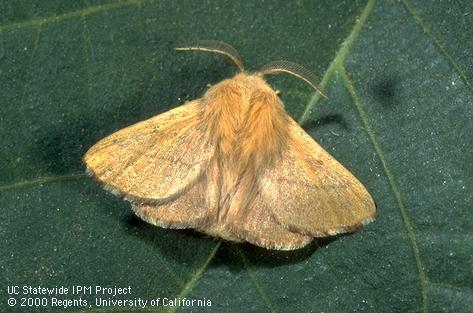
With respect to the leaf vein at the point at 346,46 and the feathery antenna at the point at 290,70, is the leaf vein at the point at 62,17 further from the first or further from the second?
the leaf vein at the point at 346,46

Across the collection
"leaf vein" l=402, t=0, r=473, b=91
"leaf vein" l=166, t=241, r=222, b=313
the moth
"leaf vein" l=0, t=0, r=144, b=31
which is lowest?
"leaf vein" l=166, t=241, r=222, b=313

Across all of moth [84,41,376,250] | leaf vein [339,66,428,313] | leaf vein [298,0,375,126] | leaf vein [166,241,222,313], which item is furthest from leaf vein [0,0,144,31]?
leaf vein [166,241,222,313]

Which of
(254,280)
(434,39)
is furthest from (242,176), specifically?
(434,39)

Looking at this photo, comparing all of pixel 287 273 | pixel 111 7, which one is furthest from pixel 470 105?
pixel 111 7

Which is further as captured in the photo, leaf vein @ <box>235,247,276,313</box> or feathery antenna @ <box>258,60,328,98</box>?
leaf vein @ <box>235,247,276,313</box>

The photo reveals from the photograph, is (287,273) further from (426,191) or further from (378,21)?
(378,21)

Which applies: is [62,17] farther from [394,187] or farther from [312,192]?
[394,187]

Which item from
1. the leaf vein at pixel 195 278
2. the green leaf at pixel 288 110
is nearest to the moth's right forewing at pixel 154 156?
the green leaf at pixel 288 110

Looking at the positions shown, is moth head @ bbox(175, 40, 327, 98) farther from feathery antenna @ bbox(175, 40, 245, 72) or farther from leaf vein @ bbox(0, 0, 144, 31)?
leaf vein @ bbox(0, 0, 144, 31)
